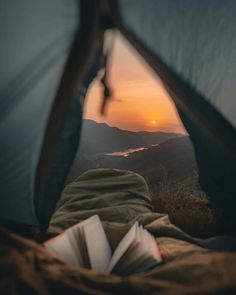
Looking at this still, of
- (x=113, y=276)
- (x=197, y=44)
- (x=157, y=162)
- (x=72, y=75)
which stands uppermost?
(x=197, y=44)

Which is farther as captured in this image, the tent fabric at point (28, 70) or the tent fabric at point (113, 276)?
the tent fabric at point (28, 70)

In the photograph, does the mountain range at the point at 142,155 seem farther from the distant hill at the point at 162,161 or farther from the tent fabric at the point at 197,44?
the tent fabric at the point at 197,44

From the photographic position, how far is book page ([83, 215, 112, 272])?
135 cm

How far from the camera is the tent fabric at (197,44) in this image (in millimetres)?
1471

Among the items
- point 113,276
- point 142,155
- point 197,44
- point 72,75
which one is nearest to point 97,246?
point 113,276

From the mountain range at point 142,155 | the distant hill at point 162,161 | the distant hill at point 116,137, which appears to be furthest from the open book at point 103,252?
the distant hill at point 116,137

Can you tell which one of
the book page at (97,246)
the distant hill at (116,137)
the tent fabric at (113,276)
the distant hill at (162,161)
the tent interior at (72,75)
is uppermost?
the tent interior at (72,75)

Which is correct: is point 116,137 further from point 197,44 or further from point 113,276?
point 113,276

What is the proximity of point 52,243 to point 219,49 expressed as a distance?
0.95 meters

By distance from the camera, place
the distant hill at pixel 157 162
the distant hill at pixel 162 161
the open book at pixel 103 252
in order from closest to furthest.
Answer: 1. the open book at pixel 103 252
2. the distant hill at pixel 157 162
3. the distant hill at pixel 162 161

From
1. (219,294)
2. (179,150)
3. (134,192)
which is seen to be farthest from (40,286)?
(179,150)

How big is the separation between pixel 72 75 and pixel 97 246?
1.97 ft

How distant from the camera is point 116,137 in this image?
1268 centimetres

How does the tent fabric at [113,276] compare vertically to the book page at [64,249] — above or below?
above
